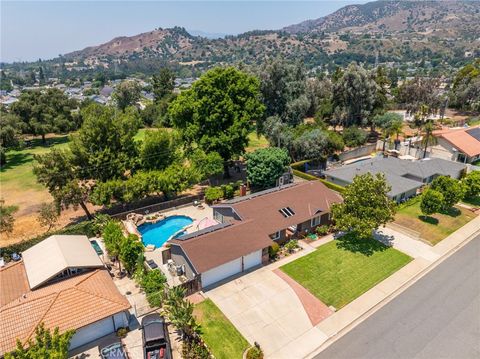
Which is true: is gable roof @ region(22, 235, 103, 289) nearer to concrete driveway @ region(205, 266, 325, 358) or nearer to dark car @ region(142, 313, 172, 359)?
dark car @ region(142, 313, 172, 359)

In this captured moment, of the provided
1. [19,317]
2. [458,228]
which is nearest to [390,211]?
[458,228]

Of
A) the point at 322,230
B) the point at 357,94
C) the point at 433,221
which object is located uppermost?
the point at 357,94

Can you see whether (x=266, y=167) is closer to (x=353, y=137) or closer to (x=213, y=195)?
(x=213, y=195)

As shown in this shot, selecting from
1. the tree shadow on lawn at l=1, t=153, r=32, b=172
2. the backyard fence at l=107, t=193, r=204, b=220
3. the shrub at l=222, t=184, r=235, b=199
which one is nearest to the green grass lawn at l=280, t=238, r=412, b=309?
the shrub at l=222, t=184, r=235, b=199

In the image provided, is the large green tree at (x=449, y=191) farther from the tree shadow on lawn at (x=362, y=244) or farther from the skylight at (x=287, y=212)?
the skylight at (x=287, y=212)

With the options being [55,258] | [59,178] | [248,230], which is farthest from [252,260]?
[59,178]

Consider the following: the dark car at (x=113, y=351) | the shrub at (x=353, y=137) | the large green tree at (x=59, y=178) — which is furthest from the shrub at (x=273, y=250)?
the shrub at (x=353, y=137)

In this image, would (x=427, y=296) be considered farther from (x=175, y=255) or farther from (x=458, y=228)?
(x=175, y=255)
